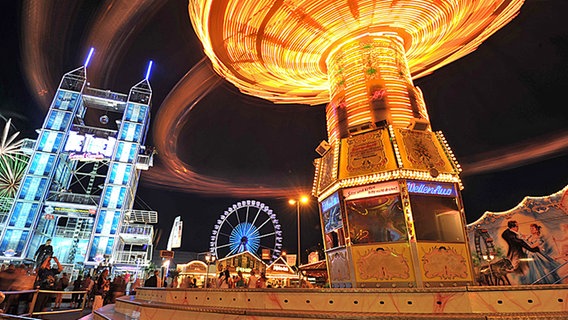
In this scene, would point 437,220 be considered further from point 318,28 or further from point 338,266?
point 318,28

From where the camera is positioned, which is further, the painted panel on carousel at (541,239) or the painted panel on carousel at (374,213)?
the painted panel on carousel at (541,239)

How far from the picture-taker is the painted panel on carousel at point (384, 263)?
7324 millimetres

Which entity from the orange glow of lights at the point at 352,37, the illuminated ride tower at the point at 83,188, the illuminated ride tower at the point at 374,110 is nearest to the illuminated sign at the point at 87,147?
the illuminated ride tower at the point at 83,188

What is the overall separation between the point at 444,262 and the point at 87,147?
47.3 metres

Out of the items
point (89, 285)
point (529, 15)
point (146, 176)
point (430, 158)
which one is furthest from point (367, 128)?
point (146, 176)

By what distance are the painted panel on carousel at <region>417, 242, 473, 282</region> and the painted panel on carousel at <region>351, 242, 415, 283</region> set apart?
37cm

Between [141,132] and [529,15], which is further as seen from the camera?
[141,132]

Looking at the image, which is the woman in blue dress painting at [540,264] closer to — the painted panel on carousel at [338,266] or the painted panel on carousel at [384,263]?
the painted panel on carousel at [384,263]

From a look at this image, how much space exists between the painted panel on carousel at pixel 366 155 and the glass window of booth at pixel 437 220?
1.74m

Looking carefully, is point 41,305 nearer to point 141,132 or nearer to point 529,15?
point 529,15

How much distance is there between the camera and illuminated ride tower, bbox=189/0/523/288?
7672 mm

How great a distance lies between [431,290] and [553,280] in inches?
431

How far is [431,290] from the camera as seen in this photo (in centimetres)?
500

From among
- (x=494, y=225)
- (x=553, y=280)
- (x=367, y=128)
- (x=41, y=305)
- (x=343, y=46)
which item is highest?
(x=343, y=46)
